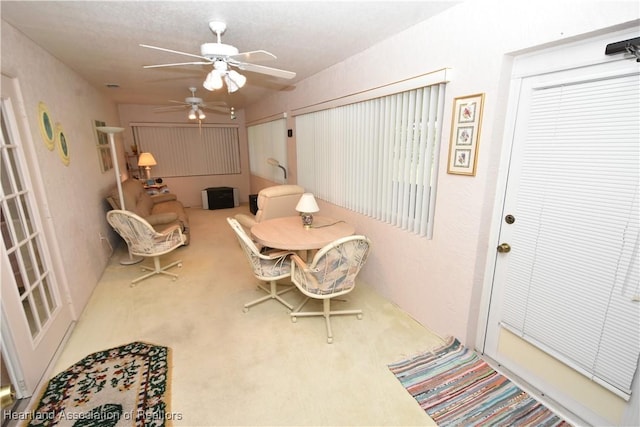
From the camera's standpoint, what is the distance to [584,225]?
1.50 m

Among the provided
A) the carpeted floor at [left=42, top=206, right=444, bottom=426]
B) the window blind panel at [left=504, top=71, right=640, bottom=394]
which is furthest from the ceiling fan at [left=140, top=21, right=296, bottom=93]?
the carpeted floor at [left=42, top=206, right=444, bottom=426]

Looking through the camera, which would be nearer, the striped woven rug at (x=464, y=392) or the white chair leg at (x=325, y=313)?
the striped woven rug at (x=464, y=392)

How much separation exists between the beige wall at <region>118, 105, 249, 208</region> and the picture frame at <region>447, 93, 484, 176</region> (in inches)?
242

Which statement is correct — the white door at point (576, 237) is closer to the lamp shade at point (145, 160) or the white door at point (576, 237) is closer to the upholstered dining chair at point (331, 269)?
the upholstered dining chair at point (331, 269)

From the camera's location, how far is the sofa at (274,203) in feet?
11.7

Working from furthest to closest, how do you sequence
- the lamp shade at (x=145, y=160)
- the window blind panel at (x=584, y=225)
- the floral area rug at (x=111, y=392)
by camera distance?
the lamp shade at (x=145, y=160), the floral area rug at (x=111, y=392), the window blind panel at (x=584, y=225)

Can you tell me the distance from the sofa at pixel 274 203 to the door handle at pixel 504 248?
97.0 inches

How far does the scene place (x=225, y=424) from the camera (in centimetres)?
160

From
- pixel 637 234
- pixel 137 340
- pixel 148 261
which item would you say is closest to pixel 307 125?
pixel 148 261

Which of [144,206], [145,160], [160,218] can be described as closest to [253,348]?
[160,218]

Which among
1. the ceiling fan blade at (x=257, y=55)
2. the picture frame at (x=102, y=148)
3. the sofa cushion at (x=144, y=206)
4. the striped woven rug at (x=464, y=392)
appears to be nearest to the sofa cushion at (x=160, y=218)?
the sofa cushion at (x=144, y=206)

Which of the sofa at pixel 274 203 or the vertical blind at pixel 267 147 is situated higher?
the vertical blind at pixel 267 147

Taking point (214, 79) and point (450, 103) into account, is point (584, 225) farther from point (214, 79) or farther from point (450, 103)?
point (214, 79)

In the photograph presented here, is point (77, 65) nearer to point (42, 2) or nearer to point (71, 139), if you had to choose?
point (71, 139)
